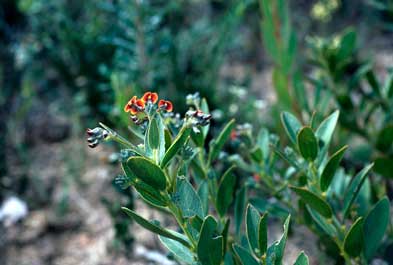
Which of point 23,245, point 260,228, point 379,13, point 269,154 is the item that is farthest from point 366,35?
point 260,228

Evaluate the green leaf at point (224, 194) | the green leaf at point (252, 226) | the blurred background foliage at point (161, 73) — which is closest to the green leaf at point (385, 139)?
the blurred background foliage at point (161, 73)

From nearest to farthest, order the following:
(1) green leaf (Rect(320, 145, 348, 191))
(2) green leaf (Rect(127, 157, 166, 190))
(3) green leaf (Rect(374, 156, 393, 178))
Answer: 1. (2) green leaf (Rect(127, 157, 166, 190))
2. (1) green leaf (Rect(320, 145, 348, 191))
3. (3) green leaf (Rect(374, 156, 393, 178))

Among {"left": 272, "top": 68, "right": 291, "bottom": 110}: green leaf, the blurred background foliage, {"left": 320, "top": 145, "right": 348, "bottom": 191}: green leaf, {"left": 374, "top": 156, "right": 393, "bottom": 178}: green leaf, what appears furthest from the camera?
{"left": 272, "top": 68, "right": 291, "bottom": 110}: green leaf

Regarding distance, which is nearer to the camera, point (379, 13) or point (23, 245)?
point (23, 245)

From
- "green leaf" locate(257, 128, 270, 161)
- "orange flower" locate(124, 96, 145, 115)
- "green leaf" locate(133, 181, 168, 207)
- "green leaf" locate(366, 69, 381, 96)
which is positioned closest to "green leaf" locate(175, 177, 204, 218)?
"green leaf" locate(133, 181, 168, 207)

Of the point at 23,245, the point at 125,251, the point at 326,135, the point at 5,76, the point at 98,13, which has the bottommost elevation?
the point at 326,135

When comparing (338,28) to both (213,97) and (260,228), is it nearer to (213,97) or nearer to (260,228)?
(213,97)

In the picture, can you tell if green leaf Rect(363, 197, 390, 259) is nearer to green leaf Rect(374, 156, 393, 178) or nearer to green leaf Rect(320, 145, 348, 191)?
green leaf Rect(320, 145, 348, 191)
